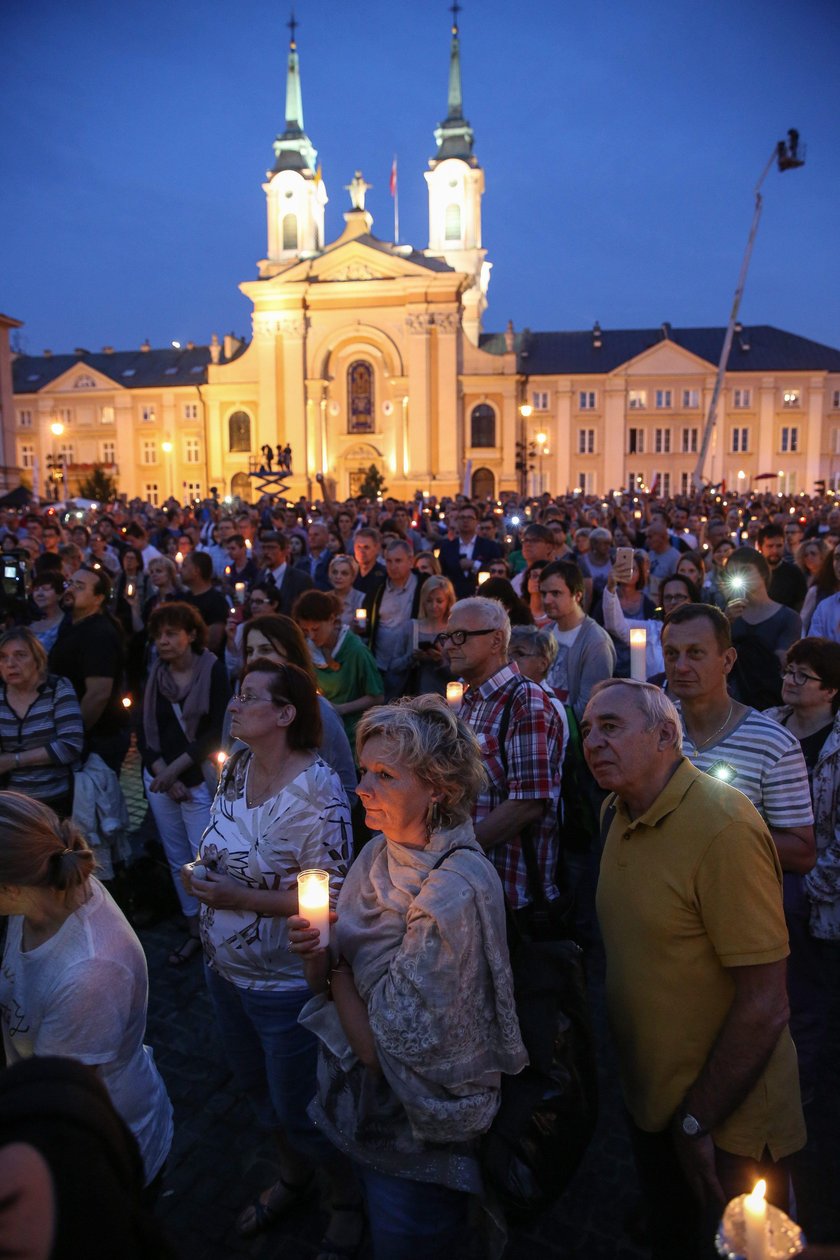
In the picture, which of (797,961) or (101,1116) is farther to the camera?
(797,961)

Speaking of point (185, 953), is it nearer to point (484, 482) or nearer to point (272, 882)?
point (272, 882)

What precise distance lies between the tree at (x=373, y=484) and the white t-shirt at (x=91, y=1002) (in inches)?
1658

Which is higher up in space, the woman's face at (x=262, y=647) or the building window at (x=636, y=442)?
the building window at (x=636, y=442)

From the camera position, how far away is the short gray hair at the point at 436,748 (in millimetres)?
2107

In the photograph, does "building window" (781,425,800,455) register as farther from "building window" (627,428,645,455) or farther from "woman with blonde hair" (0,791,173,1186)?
"woman with blonde hair" (0,791,173,1186)

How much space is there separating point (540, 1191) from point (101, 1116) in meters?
1.33

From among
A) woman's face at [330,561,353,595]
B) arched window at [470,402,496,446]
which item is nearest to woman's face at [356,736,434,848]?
woman's face at [330,561,353,595]

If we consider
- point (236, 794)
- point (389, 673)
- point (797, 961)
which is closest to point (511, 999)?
point (236, 794)

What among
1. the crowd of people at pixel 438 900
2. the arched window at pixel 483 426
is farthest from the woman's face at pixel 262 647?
the arched window at pixel 483 426

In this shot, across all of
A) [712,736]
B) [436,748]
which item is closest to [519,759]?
[712,736]

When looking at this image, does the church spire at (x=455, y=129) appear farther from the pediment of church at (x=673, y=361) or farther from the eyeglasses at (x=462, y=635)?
the eyeglasses at (x=462, y=635)

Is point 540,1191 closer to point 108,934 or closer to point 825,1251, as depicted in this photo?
point 825,1251

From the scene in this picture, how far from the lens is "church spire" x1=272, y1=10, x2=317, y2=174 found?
58.1 meters

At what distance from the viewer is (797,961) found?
10.0 ft
